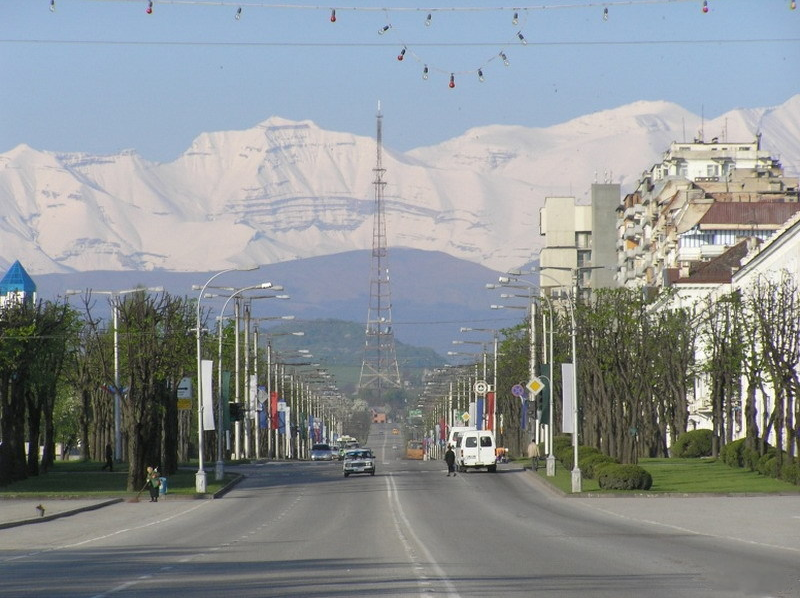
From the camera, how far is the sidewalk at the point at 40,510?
4762cm

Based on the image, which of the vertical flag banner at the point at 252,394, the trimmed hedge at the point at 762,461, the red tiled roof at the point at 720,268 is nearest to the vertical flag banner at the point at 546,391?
the trimmed hedge at the point at 762,461

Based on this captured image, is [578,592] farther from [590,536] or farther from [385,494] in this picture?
[385,494]

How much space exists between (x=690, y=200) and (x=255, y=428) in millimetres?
57082

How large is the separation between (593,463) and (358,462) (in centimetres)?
2044

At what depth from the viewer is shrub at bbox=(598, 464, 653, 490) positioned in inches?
2366

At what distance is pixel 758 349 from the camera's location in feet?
280

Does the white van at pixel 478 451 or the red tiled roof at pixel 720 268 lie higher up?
the red tiled roof at pixel 720 268

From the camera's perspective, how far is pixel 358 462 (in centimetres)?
8556

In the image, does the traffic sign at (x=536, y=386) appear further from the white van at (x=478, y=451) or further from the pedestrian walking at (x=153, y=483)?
the pedestrian walking at (x=153, y=483)

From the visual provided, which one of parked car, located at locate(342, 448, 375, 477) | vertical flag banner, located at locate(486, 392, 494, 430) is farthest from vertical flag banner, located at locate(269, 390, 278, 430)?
parked car, located at locate(342, 448, 375, 477)

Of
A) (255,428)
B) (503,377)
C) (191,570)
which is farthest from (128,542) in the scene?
(503,377)

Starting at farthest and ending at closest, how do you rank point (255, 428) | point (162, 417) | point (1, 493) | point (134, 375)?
point (255, 428)
point (162, 417)
point (134, 375)
point (1, 493)

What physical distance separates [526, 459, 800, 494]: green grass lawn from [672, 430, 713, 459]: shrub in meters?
14.7

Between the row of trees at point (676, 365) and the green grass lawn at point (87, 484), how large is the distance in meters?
19.6
